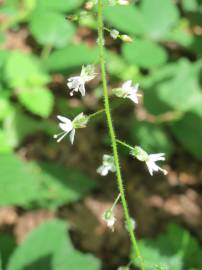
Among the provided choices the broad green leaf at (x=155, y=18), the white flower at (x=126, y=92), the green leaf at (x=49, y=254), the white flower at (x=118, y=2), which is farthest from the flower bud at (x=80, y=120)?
the broad green leaf at (x=155, y=18)

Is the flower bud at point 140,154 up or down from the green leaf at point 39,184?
up

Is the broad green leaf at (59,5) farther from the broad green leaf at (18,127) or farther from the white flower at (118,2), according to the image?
the white flower at (118,2)

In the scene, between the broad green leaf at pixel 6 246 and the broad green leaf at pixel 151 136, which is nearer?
the broad green leaf at pixel 6 246

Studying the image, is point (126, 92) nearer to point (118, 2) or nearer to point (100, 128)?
point (118, 2)

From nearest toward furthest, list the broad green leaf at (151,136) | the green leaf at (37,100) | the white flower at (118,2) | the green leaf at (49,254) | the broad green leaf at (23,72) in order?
the white flower at (118,2) < the green leaf at (49,254) < the green leaf at (37,100) < the broad green leaf at (23,72) < the broad green leaf at (151,136)

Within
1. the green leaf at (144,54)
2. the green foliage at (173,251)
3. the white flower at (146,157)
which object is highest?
the white flower at (146,157)

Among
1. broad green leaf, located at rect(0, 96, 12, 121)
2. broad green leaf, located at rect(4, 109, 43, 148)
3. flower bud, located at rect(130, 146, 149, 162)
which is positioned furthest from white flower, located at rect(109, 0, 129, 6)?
broad green leaf, located at rect(4, 109, 43, 148)
